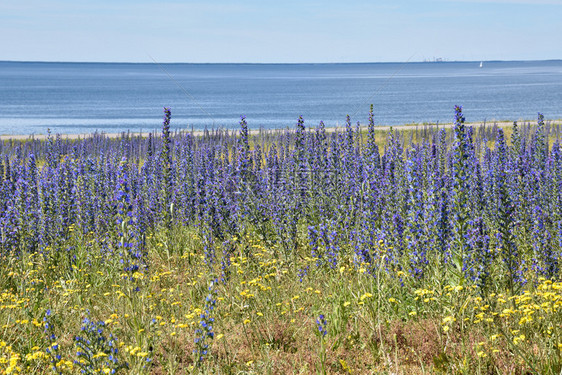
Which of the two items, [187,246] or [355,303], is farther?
[187,246]

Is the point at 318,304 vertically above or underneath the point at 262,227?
underneath

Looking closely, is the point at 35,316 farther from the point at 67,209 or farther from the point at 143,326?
the point at 67,209

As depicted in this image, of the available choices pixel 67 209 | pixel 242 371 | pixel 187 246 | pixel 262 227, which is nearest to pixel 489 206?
pixel 262 227

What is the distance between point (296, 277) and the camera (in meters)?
7.89

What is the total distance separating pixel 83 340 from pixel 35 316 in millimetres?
2572

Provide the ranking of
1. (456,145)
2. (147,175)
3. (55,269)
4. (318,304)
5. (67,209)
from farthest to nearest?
(147,175) → (67,209) → (55,269) → (318,304) → (456,145)

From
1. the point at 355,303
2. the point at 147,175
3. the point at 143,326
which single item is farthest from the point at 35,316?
the point at 147,175

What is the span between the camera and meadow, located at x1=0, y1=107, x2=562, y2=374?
5340 mm

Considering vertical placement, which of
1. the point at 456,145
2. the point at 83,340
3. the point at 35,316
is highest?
the point at 456,145

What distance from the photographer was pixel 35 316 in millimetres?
7004

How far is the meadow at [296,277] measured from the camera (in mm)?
5340

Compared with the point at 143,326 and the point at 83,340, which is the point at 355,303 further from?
the point at 83,340

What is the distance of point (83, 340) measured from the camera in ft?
15.9

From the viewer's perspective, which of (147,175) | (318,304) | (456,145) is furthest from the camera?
(147,175)
